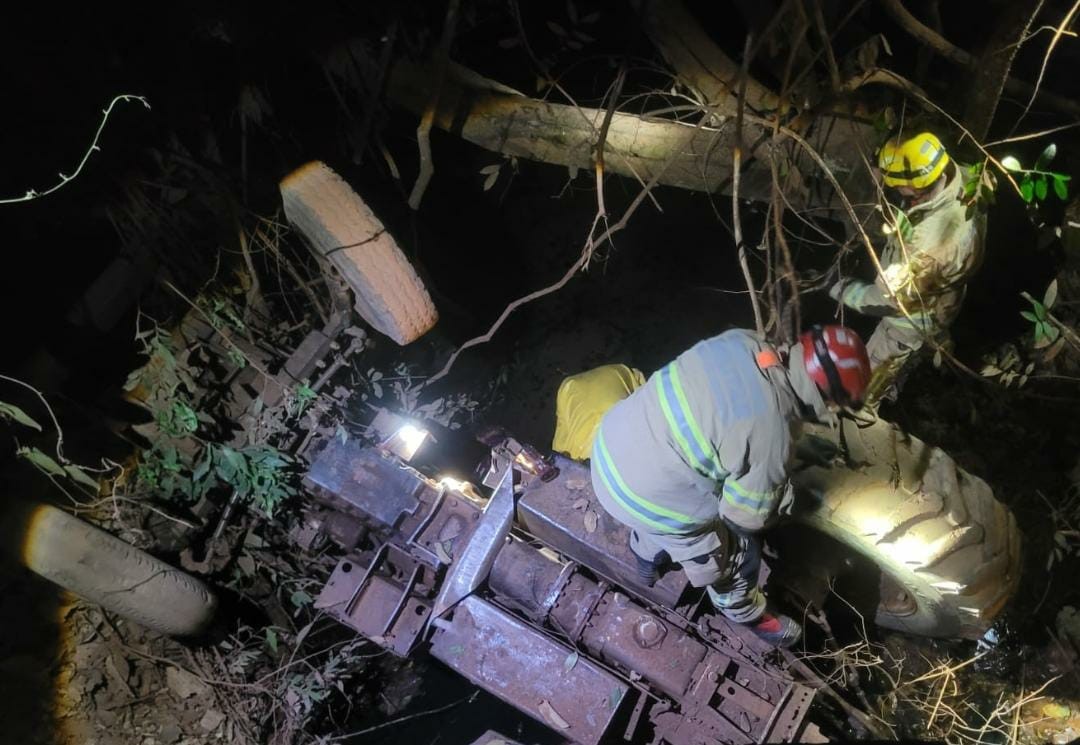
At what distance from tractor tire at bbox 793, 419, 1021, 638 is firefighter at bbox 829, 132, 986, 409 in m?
0.51

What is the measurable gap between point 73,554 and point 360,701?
2.08m

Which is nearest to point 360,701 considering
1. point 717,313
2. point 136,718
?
point 136,718

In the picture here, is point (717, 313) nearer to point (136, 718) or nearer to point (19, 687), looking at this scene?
point (136, 718)

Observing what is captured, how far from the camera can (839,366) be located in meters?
2.71

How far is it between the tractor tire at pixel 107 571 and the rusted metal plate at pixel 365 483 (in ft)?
3.10

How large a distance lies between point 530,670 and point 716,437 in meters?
1.55

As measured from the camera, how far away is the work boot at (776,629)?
370cm

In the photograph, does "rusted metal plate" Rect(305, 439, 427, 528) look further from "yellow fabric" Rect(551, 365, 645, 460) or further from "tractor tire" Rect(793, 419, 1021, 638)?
"tractor tire" Rect(793, 419, 1021, 638)

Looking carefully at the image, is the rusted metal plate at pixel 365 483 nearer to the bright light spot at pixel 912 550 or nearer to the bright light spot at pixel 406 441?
the bright light spot at pixel 406 441

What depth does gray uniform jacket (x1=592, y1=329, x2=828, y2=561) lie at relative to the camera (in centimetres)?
284

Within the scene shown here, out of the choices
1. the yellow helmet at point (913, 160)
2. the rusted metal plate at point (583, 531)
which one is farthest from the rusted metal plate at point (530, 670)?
the yellow helmet at point (913, 160)

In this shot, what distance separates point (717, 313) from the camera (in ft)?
18.6

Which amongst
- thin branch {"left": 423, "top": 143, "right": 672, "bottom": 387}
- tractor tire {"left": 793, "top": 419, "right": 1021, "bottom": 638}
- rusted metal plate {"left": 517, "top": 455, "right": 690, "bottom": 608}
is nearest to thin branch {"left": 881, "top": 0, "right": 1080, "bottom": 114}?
thin branch {"left": 423, "top": 143, "right": 672, "bottom": 387}

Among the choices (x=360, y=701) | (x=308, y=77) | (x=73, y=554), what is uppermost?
(x=308, y=77)
